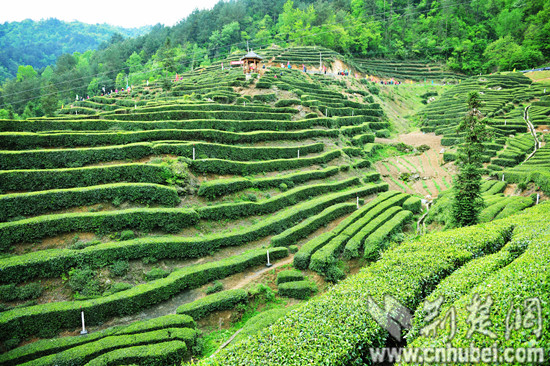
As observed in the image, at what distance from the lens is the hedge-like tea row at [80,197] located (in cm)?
1652

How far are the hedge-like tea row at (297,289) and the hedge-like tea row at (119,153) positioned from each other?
42.4 ft

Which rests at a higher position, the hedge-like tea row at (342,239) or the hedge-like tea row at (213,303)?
Result: the hedge-like tea row at (342,239)

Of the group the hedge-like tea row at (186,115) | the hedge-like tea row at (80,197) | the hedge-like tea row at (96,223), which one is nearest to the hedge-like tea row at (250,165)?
the hedge-like tea row at (80,197)

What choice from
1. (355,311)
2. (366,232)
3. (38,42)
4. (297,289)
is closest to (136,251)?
(297,289)

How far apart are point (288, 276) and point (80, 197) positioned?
1332 centimetres

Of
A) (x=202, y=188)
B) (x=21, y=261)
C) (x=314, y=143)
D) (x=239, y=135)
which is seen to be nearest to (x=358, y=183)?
(x=314, y=143)

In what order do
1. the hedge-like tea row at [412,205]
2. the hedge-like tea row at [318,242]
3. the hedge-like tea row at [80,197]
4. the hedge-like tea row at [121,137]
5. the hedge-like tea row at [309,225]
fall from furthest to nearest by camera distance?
the hedge-like tea row at [412,205]
the hedge-like tea row at [309,225]
the hedge-like tea row at [121,137]
the hedge-like tea row at [318,242]
the hedge-like tea row at [80,197]

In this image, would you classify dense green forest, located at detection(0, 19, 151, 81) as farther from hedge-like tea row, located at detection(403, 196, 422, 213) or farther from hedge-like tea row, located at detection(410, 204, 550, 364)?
hedge-like tea row, located at detection(410, 204, 550, 364)

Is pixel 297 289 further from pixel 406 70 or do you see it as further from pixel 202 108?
pixel 406 70

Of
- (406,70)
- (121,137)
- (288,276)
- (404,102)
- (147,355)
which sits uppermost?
(406,70)

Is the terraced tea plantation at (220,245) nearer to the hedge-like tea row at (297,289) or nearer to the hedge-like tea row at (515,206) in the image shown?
the hedge-like tea row at (297,289)

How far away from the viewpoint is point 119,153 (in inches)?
859

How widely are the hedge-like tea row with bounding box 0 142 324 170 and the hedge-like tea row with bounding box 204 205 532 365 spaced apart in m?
16.8

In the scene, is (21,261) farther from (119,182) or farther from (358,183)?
(358,183)
